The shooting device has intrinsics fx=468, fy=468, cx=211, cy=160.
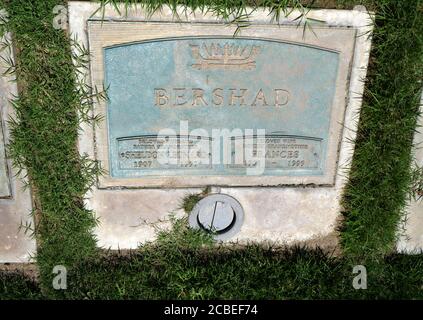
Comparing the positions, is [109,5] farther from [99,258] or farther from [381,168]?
[381,168]

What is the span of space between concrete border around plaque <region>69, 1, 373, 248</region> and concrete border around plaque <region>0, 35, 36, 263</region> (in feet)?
1.26

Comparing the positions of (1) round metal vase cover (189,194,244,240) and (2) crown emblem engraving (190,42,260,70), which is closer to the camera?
(2) crown emblem engraving (190,42,260,70)

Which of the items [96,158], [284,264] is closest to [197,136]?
[96,158]

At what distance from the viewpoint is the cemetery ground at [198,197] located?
2445 millimetres

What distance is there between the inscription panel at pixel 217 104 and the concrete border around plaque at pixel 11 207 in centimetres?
53

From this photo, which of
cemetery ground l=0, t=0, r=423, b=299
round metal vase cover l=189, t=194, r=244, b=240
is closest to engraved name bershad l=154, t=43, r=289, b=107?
cemetery ground l=0, t=0, r=423, b=299

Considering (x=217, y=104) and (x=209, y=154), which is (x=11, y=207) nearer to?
(x=209, y=154)

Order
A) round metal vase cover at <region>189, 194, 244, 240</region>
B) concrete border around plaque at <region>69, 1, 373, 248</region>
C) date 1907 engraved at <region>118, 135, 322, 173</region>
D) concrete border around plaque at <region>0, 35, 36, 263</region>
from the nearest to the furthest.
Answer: concrete border around plaque at <region>69, 1, 373, 248</region> < concrete border around plaque at <region>0, 35, 36, 263</region> < date 1907 engraved at <region>118, 135, 322, 173</region> < round metal vase cover at <region>189, 194, 244, 240</region>

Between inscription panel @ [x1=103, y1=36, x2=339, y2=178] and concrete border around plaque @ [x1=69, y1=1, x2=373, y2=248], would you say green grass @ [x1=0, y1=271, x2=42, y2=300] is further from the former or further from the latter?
inscription panel @ [x1=103, y1=36, x2=339, y2=178]

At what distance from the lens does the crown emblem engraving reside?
2441 millimetres

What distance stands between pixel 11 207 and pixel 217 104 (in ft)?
4.33

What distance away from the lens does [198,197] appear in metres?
2.78

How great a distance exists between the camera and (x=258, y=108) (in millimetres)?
2602

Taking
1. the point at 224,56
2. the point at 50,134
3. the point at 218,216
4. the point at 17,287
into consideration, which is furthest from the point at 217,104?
the point at 17,287
